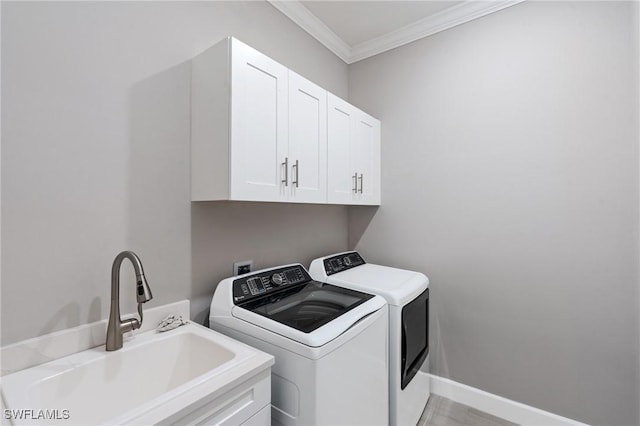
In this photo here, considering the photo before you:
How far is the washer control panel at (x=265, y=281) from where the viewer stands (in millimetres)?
1414

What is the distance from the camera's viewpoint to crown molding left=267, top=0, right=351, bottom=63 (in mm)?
1905

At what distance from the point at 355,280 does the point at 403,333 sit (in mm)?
404

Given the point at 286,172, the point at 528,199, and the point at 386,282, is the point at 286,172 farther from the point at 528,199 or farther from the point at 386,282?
the point at 528,199

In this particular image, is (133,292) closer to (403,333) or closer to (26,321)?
(26,321)

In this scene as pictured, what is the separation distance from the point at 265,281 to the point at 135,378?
68 centimetres

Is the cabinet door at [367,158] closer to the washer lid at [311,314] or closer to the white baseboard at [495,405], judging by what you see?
the washer lid at [311,314]

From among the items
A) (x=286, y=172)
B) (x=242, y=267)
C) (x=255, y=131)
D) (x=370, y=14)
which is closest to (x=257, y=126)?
(x=255, y=131)

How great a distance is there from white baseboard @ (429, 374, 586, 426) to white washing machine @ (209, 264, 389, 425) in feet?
2.82

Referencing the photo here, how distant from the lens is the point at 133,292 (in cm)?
122

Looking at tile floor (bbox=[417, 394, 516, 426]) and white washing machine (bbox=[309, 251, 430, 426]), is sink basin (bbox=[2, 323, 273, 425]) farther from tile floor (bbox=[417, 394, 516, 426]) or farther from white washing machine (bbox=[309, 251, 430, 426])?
tile floor (bbox=[417, 394, 516, 426])

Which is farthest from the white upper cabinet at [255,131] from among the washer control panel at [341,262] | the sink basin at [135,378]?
the sink basin at [135,378]

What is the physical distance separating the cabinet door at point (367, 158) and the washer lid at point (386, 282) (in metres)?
0.52

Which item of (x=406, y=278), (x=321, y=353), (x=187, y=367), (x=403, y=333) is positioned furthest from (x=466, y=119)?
(x=187, y=367)

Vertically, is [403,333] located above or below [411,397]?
above
